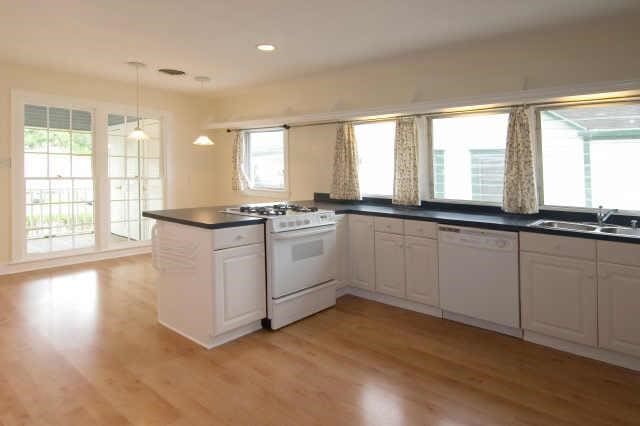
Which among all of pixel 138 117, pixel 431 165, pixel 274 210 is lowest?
pixel 274 210

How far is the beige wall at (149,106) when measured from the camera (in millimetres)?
4895

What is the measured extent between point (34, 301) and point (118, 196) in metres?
2.33

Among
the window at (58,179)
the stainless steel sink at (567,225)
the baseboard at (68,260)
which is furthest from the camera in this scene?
the window at (58,179)

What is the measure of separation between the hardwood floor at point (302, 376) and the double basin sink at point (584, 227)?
903 mm

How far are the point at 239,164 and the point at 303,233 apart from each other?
10.2 ft

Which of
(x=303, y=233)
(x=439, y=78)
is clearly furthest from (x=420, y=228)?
(x=439, y=78)

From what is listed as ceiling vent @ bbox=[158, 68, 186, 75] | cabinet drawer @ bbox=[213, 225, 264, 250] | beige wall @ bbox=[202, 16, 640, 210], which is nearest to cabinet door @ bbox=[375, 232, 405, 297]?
cabinet drawer @ bbox=[213, 225, 264, 250]

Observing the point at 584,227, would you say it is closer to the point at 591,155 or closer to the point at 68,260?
the point at 591,155

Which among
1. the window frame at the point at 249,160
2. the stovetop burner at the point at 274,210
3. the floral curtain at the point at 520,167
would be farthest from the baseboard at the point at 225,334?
the window frame at the point at 249,160

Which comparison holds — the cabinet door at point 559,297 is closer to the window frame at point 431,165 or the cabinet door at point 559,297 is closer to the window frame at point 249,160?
the window frame at point 431,165

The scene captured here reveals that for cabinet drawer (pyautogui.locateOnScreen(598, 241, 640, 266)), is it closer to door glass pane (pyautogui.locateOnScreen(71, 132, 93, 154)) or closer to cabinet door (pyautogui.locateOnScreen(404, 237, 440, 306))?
cabinet door (pyautogui.locateOnScreen(404, 237, 440, 306))

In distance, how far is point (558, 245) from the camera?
9.34 feet

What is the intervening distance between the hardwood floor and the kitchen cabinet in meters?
0.20

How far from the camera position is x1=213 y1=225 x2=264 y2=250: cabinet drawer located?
A: 9.70ft
